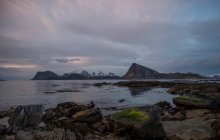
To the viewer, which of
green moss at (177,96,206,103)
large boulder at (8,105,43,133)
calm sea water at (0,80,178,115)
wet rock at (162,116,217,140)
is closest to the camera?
wet rock at (162,116,217,140)

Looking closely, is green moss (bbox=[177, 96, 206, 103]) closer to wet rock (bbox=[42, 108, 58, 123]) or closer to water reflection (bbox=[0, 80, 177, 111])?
water reflection (bbox=[0, 80, 177, 111])

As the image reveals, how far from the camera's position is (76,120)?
17.6 m

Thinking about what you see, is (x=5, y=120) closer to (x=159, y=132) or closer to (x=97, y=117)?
(x=97, y=117)

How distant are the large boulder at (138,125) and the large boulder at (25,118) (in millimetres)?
4802

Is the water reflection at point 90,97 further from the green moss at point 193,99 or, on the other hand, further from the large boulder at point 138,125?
the large boulder at point 138,125

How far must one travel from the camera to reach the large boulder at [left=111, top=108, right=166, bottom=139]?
40.2 ft

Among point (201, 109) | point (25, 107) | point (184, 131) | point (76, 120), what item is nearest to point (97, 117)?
point (76, 120)

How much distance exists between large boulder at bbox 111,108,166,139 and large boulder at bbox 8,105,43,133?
4.80 meters

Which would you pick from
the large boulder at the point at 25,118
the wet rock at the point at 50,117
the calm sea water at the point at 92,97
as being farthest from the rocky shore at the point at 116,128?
the calm sea water at the point at 92,97

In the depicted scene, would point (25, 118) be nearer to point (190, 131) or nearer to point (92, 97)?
point (190, 131)

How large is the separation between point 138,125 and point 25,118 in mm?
6668

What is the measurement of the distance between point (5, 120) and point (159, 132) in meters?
13.4

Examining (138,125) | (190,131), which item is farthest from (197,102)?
(138,125)

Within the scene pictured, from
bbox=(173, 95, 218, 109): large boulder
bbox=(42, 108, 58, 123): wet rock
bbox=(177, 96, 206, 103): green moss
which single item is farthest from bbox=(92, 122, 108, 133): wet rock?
bbox=(177, 96, 206, 103): green moss
